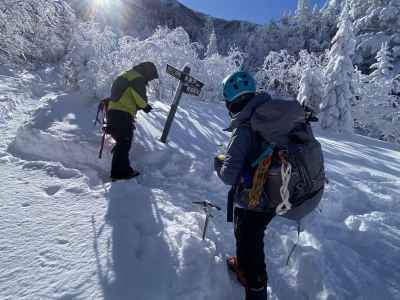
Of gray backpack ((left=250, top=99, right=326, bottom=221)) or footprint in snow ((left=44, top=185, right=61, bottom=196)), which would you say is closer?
gray backpack ((left=250, top=99, right=326, bottom=221))

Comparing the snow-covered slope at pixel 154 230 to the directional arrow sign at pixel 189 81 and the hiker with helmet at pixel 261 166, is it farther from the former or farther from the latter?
the directional arrow sign at pixel 189 81

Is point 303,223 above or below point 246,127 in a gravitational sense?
below

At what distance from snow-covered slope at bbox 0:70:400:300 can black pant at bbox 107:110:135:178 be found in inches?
12.0

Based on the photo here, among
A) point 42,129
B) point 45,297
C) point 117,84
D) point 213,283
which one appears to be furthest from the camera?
point 42,129

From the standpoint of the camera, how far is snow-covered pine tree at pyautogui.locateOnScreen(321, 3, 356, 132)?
1772 cm

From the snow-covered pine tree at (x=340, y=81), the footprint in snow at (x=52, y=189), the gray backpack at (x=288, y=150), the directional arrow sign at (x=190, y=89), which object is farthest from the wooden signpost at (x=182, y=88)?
the snow-covered pine tree at (x=340, y=81)

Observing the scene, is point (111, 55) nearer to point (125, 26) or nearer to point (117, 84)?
point (117, 84)

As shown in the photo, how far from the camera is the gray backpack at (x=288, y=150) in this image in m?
2.12

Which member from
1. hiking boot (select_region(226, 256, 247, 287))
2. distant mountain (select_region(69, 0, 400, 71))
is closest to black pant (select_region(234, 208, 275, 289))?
hiking boot (select_region(226, 256, 247, 287))

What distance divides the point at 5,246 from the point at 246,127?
2325 millimetres

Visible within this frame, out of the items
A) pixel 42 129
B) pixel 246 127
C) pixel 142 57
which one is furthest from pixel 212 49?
pixel 246 127

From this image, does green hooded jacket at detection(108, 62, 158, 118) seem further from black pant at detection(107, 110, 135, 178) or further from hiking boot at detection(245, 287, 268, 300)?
hiking boot at detection(245, 287, 268, 300)

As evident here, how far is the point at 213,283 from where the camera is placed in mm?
2596

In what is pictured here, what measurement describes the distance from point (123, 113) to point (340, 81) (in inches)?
669
